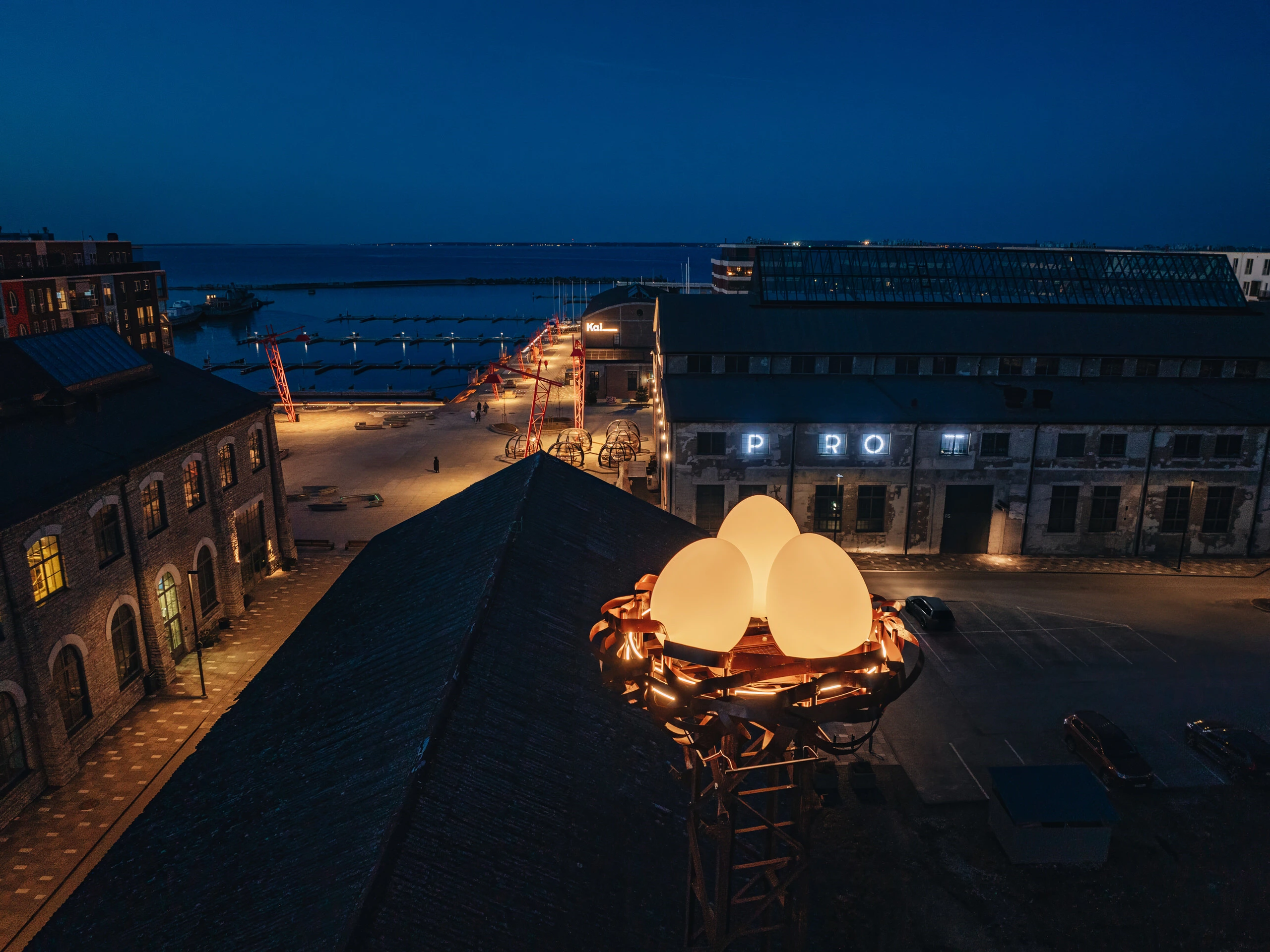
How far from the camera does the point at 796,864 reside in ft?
30.9

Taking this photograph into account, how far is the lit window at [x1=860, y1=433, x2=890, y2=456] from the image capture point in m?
43.5

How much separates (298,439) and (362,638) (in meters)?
58.5

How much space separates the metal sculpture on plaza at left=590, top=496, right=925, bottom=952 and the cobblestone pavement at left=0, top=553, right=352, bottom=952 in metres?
19.7

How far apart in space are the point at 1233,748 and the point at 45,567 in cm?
3810

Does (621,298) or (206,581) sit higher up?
(621,298)

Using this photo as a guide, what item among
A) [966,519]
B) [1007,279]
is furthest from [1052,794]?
→ [1007,279]

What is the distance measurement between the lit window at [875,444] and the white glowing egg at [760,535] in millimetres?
35664

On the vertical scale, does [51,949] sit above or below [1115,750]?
above

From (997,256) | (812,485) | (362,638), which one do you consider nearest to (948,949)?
(362,638)

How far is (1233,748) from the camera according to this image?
25.6 meters

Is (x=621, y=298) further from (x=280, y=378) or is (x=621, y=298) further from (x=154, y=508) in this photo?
(x=154, y=508)

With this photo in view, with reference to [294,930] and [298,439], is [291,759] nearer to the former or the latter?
[294,930]

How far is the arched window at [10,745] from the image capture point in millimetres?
23031

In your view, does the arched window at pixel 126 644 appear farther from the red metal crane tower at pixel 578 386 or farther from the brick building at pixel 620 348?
the brick building at pixel 620 348
